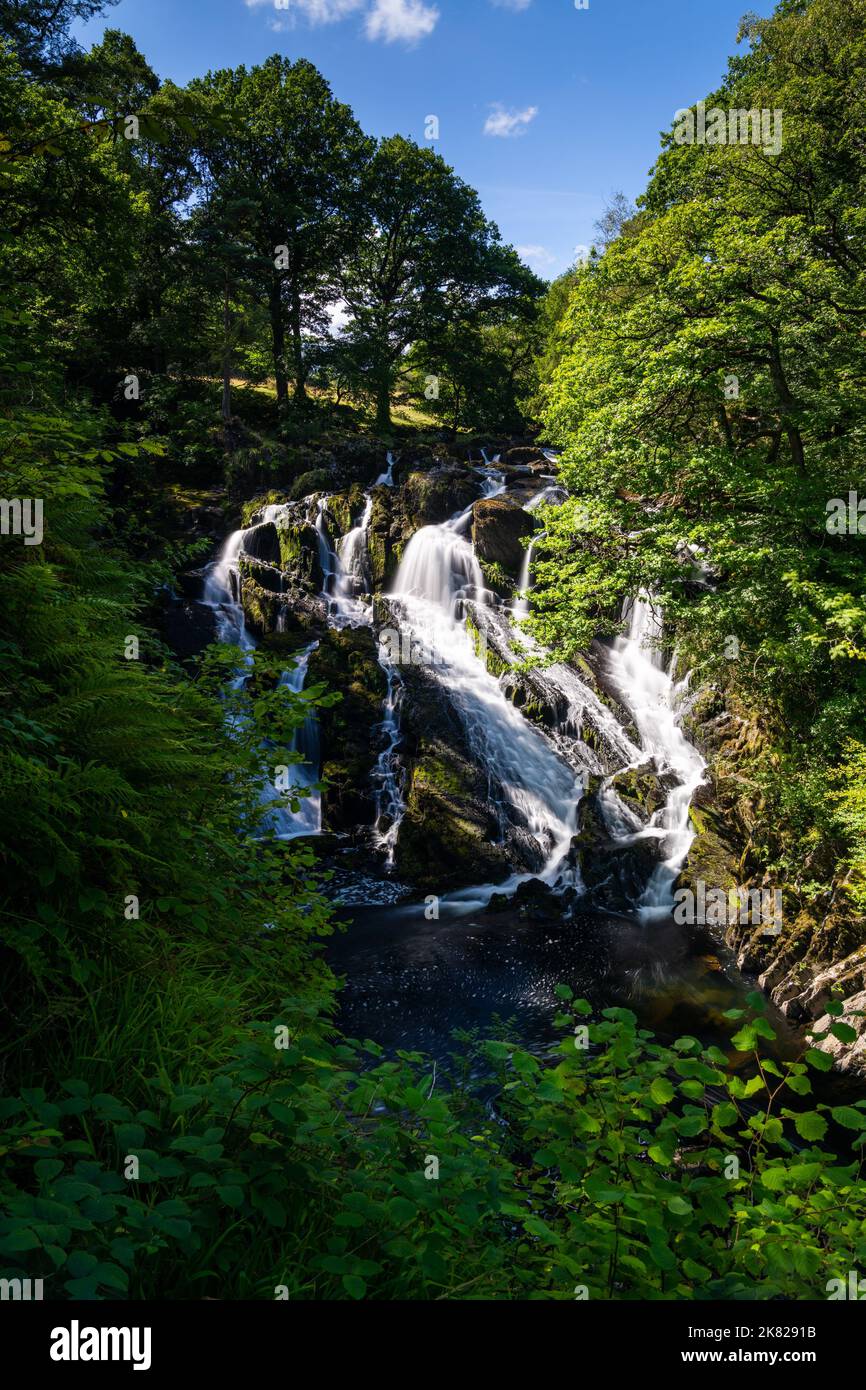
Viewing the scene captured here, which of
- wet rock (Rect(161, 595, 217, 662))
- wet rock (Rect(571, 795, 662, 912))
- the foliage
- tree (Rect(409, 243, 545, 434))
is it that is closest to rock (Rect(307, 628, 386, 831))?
wet rock (Rect(161, 595, 217, 662))

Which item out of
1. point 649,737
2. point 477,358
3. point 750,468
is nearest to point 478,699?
point 649,737

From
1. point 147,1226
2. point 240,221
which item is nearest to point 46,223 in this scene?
point 147,1226

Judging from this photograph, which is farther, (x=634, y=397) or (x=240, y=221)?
(x=240, y=221)

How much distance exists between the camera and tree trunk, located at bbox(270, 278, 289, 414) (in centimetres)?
3012

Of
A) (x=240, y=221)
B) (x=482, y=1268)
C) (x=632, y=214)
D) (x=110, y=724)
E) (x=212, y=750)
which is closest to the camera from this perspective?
(x=482, y=1268)

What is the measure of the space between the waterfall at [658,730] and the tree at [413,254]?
20284 mm

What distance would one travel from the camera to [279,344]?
32312 mm

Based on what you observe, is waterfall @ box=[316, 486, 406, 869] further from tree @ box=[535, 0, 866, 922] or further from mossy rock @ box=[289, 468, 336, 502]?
tree @ box=[535, 0, 866, 922]

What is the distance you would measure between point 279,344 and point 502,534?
19463 millimetres

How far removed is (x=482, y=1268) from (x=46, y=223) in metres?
16.5

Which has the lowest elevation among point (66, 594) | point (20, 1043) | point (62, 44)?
point (20, 1043)

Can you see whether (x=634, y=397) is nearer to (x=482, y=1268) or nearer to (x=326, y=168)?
(x=482, y=1268)

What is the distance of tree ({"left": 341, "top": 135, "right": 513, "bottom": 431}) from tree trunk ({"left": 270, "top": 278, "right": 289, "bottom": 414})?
11.3 ft
